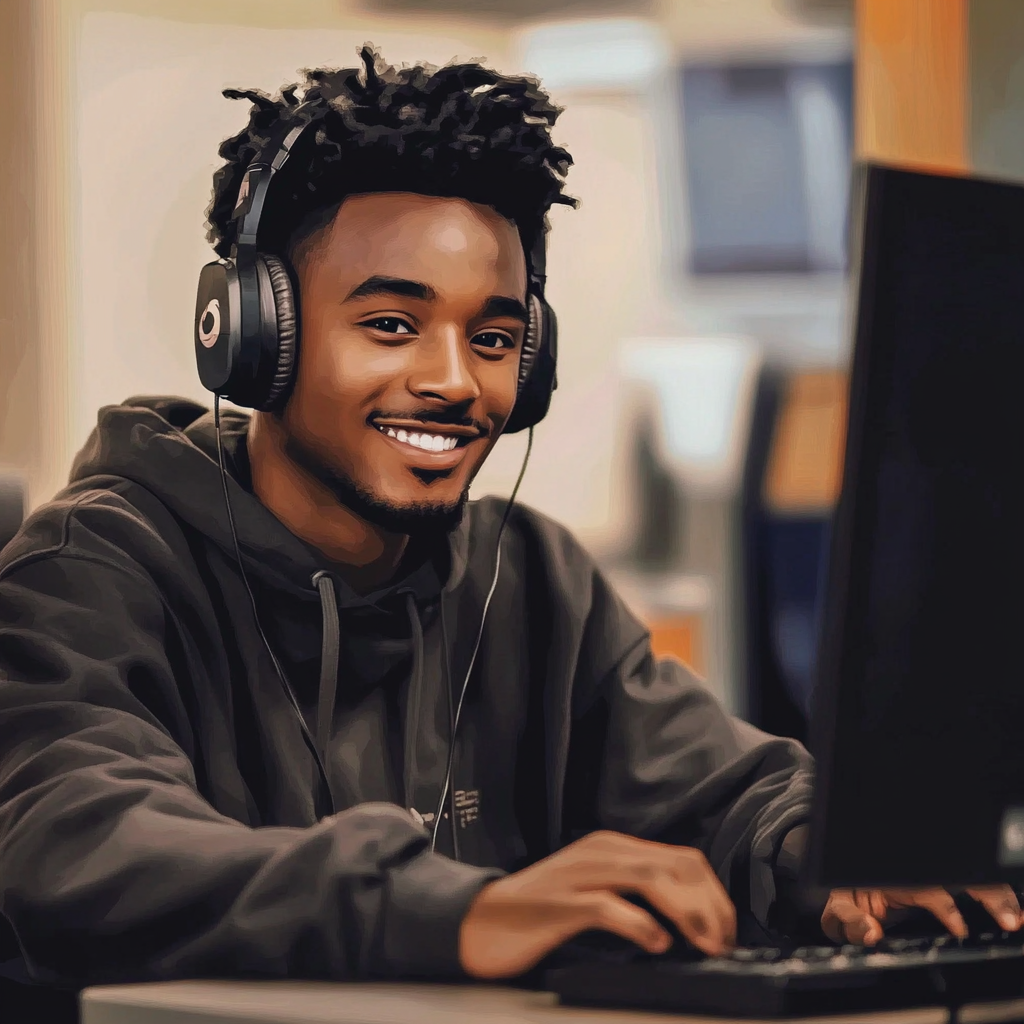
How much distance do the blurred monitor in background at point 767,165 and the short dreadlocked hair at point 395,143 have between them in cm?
138

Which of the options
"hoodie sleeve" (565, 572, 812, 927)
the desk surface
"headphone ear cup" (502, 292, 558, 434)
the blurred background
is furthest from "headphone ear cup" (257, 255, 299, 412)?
the blurred background

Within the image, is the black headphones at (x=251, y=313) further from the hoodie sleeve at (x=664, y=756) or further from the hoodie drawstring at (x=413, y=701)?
the hoodie sleeve at (x=664, y=756)

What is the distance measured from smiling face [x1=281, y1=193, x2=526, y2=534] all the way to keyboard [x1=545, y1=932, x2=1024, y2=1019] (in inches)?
24.8

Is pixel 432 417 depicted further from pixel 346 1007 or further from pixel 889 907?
pixel 346 1007

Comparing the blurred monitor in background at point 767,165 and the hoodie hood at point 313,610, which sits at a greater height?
the blurred monitor in background at point 767,165

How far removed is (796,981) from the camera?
2.42ft

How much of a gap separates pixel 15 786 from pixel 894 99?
2001 mm

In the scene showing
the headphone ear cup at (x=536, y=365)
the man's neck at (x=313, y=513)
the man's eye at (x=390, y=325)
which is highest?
the man's eye at (x=390, y=325)

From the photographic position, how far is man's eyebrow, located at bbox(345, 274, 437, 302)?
1340 millimetres

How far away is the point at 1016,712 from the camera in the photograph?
767mm

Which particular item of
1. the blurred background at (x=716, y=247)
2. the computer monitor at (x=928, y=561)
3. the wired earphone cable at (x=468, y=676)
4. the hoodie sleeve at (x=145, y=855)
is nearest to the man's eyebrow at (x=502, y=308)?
the wired earphone cable at (x=468, y=676)

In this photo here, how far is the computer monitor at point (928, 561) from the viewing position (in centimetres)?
71

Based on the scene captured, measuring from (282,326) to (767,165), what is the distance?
5.33 feet

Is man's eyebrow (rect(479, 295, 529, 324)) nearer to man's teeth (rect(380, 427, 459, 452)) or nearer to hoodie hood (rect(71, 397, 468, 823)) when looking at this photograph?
man's teeth (rect(380, 427, 459, 452))
